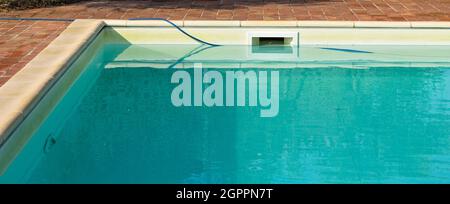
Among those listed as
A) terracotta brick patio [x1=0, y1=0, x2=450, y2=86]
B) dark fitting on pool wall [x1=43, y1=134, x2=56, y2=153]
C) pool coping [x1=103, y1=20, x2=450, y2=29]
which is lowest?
dark fitting on pool wall [x1=43, y1=134, x2=56, y2=153]

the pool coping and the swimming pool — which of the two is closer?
the swimming pool

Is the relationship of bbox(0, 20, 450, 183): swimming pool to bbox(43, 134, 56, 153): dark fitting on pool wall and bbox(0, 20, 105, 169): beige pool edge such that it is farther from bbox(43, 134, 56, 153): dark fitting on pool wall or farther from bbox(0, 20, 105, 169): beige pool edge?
bbox(0, 20, 105, 169): beige pool edge

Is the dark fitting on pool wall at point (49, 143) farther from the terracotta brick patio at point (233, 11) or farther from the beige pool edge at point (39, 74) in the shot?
the terracotta brick patio at point (233, 11)

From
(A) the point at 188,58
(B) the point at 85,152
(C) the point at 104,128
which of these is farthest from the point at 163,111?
(A) the point at 188,58

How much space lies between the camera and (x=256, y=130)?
6.54 m

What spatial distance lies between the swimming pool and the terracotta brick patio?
0.49 metres

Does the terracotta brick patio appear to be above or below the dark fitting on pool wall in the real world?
above

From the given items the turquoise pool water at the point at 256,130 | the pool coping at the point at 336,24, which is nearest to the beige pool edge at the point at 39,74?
the turquoise pool water at the point at 256,130

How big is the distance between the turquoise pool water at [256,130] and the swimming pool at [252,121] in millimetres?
11

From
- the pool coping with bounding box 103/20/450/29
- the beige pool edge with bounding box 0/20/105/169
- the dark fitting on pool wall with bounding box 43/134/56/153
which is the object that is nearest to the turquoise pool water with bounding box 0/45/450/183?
the dark fitting on pool wall with bounding box 43/134/56/153

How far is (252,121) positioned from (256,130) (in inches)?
9.5

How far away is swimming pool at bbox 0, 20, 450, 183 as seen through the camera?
5652 millimetres

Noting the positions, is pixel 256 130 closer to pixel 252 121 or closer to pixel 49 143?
pixel 252 121
